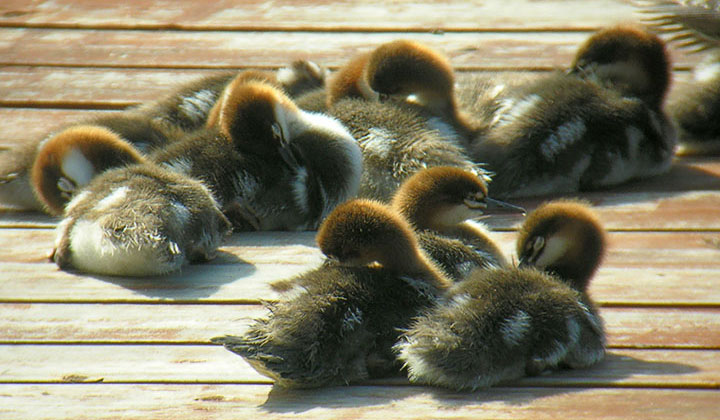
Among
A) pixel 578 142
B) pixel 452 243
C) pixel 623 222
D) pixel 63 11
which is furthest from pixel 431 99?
pixel 63 11

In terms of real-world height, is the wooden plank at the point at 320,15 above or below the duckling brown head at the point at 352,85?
below

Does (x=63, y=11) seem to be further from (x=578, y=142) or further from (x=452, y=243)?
(x=452, y=243)

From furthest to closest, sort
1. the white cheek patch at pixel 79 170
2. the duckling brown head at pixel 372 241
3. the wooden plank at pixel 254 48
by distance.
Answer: the wooden plank at pixel 254 48 < the white cheek patch at pixel 79 170 < the duckling brown head at pixel 372 241

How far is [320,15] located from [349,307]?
4.36 m

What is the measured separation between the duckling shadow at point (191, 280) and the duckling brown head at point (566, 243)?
3.18 feet

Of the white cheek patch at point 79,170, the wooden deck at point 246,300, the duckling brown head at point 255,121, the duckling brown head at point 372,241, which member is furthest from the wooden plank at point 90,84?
the duckling brown head at point 372,241

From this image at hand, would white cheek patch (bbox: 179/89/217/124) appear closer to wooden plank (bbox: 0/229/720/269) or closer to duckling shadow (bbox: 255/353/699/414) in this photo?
wooden plank (bbox: 0/229/720/269)

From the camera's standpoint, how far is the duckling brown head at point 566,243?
3271mm

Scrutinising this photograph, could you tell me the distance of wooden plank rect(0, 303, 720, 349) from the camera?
10.5 feet

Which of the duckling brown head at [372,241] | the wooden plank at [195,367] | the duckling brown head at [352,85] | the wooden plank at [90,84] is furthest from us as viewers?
Result: the wooden plank at [90,84]

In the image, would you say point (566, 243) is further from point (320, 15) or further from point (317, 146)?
point (320, 15)

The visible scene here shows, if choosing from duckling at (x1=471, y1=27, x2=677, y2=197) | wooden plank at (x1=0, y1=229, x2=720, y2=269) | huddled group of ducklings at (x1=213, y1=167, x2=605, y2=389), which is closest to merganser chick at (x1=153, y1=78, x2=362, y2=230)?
wooden plank at (x1=0, y1=229, x2=720, y2=269)

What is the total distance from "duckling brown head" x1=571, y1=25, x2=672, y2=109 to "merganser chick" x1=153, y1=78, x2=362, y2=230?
4.37ft

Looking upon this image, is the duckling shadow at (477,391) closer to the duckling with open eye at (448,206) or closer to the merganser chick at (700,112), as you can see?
the duckling with open eye at (448,206)
